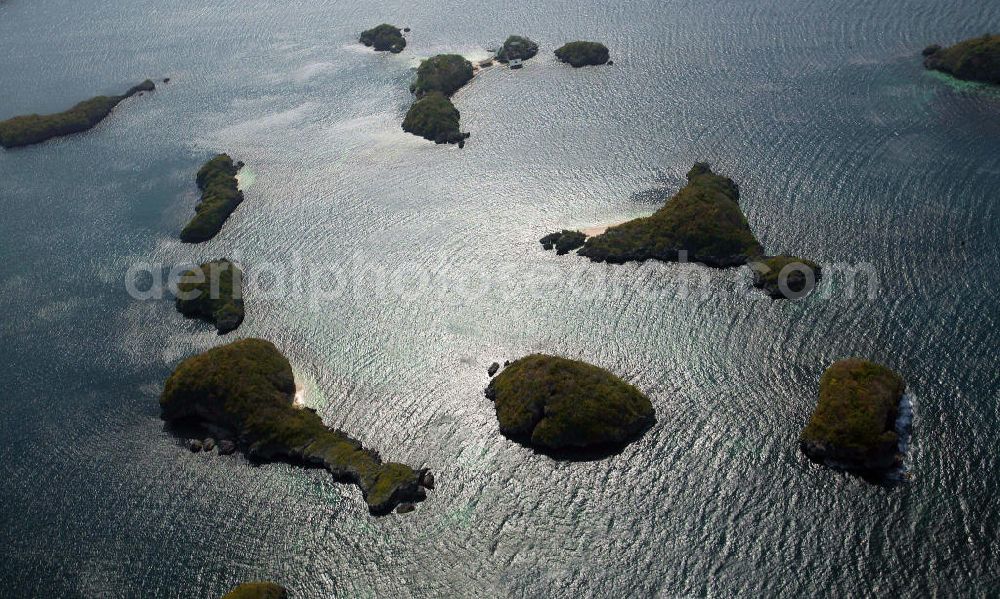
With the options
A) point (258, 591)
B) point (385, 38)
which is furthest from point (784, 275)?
point (385, 38)

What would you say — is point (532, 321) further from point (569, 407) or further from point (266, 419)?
point (266, 419)

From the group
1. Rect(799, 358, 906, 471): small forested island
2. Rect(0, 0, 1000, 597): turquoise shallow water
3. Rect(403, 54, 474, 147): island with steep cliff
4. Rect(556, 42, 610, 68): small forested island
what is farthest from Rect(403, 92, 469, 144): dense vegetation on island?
Rect(799, 358, 906, 471): small forested island

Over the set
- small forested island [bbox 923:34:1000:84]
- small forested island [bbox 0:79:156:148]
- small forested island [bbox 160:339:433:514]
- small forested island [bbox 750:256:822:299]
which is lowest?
small forested island [bbox 0:79:156:148]

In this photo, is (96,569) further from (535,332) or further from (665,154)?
(665,154)

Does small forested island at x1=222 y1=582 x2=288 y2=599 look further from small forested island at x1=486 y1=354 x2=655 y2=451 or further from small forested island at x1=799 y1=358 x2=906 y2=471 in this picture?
small forested island at x1=799 y1=358 x2=906 y2=471

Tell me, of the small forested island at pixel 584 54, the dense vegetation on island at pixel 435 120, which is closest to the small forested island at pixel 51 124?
the dense vegetation on island at pixel 435 120

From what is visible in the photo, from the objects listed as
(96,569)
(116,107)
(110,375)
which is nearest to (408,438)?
(96,569)

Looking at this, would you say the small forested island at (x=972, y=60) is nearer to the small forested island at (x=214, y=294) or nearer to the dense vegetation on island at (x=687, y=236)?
the dense vegetation on island at (x=687, y=236)

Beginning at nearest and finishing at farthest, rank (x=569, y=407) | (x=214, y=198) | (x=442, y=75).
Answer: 1. (x=569, y=407)
2. (x=214, y=198)
3. (x=442, y=75)
